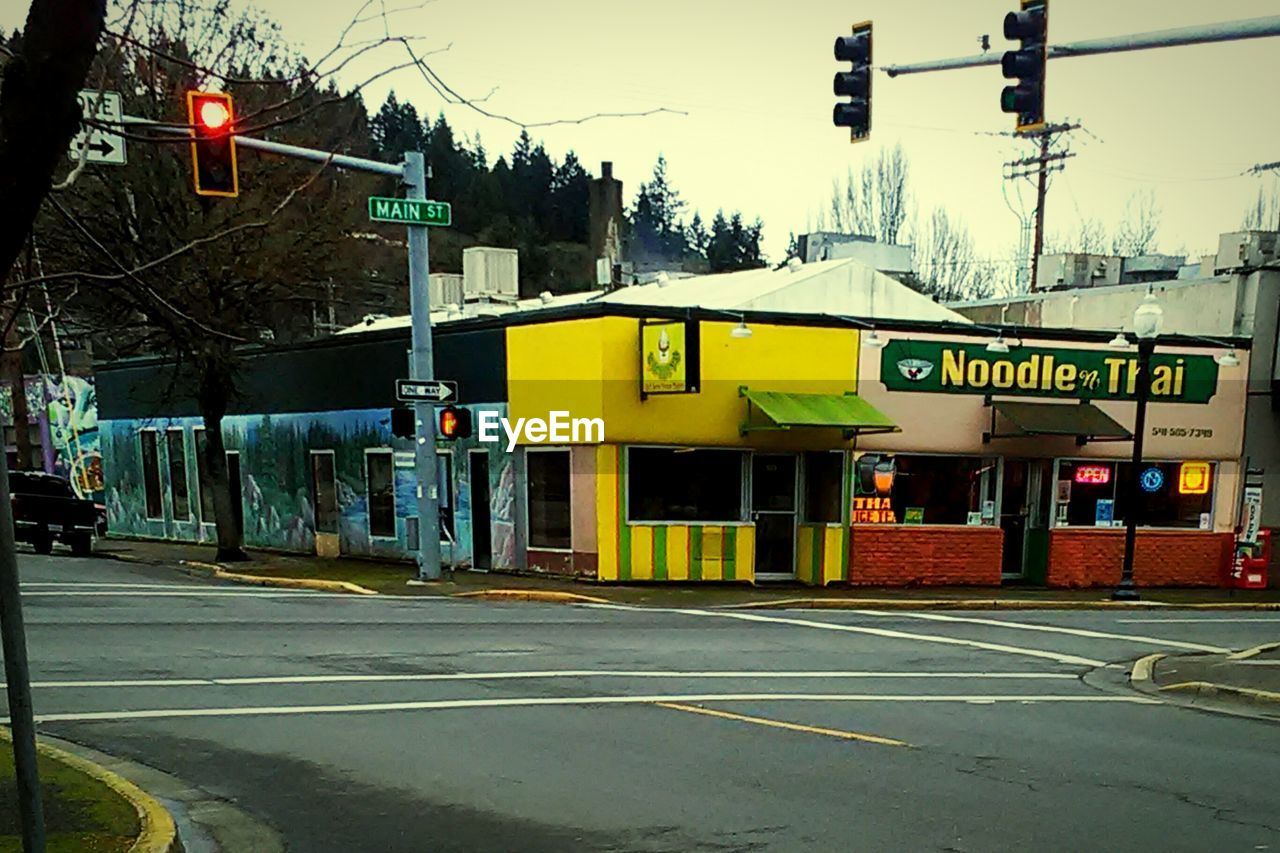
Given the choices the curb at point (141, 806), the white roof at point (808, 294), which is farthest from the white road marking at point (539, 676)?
the white roof at point (808, 294)

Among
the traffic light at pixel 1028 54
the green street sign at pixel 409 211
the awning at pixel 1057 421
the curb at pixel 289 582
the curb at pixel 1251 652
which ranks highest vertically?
the traffic light at pixel 1028 54

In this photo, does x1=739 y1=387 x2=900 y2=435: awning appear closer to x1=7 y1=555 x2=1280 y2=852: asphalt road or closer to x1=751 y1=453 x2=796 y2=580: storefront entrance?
x1=751 y1=453 x2=796 y2=580: storefront entrance

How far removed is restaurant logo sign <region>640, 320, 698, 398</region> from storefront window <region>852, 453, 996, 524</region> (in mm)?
4290

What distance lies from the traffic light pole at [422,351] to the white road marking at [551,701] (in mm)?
8474

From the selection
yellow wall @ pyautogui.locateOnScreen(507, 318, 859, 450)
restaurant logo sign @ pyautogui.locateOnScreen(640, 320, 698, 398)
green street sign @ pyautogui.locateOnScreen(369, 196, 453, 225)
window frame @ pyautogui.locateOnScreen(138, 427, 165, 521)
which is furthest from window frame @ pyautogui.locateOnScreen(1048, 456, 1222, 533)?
window frame @ pyautogui.locateOnScreen(138, 427, 165, 521)

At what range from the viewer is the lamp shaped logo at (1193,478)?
71.8 ft

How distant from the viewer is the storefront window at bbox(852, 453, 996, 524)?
19.8 metres

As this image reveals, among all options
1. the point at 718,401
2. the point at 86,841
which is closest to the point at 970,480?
the point at 718,401

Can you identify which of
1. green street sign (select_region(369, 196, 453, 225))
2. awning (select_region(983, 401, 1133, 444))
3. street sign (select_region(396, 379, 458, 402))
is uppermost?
green street sign (select_region(369, 196, 453, 225))

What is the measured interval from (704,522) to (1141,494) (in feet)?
33.1

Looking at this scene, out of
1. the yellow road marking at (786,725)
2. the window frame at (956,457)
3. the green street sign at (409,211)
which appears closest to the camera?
the yellow road marking at (786,725)

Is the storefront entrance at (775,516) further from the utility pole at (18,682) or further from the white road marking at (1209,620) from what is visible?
the utility pole at (18,682)

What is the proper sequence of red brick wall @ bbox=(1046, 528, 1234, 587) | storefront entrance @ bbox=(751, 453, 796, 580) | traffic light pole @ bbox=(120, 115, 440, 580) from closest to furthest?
traffic light pole @ bbox=(120, 115, 440, 580)
storefront entrance @ bbox=(751, 453, 796, 580)
red brick wall @ bbox=(1046, 528, 1234, 587)

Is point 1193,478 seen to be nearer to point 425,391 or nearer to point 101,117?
point 425,391
